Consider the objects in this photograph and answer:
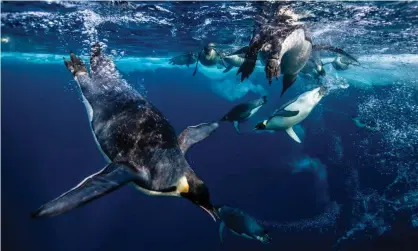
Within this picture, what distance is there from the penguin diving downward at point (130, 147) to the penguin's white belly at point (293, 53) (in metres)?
1.20

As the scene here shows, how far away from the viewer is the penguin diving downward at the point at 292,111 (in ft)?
17.2

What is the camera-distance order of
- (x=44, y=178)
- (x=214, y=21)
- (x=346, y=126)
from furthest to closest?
(x=44, y=178)
(x=346, y=126)
(x=214, y=21)

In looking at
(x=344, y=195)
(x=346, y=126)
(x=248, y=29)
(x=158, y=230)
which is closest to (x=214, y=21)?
(x=248, y=29)

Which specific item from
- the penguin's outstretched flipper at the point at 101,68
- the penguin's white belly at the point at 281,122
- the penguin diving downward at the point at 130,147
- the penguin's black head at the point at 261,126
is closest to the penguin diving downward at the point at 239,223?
the penguin's black head at the point at 261,126

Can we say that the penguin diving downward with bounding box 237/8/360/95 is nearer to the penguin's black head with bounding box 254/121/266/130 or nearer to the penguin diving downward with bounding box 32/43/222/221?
the penguin diving downward with bounding box 32/43/222/221

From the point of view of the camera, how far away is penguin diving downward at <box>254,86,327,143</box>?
Answer: 523 centimetres

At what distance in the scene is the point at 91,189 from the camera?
278 centimetres

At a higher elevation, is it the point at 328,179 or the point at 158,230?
the point at 328,179

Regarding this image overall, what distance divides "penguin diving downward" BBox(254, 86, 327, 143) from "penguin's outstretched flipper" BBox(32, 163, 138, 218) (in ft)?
9.41

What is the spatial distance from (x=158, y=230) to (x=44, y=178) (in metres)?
14.2

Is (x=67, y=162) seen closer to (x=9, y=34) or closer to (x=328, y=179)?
(x=9, y=34)

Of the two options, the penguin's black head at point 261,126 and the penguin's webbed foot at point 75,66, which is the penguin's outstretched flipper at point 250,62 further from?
the penguin's webbed foot at point 75,66

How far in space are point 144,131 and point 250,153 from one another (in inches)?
925

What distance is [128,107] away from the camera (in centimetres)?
387
